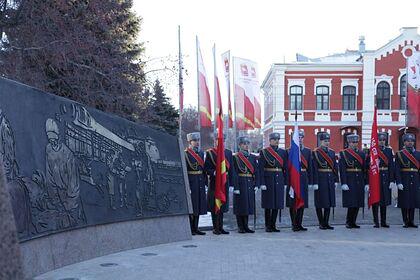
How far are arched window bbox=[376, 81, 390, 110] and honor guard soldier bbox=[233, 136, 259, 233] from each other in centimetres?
3276

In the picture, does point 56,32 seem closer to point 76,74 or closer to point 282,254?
point 76,74

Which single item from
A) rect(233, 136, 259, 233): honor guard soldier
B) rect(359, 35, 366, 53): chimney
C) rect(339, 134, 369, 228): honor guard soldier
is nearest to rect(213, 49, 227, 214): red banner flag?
rect(233, 136, 259, 233): honor guard soldier

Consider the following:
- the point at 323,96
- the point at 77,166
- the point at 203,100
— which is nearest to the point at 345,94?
the point at 323,96

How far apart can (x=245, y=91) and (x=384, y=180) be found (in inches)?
336

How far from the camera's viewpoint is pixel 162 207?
29.5 ft

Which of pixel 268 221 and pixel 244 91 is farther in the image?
pixel 244 91

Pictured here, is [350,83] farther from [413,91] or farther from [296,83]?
[413,91]

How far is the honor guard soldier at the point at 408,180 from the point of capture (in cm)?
1142

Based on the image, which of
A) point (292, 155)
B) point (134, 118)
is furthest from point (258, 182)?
point (134, 118)

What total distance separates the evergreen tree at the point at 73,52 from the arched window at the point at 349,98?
2696 cm

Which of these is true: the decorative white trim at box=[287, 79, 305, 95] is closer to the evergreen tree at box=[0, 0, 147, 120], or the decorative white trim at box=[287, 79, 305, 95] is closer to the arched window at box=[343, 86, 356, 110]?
the arched window at box=[343, 86, 356, 110]

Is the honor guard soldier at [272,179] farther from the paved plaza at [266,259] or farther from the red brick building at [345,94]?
the red brick building at [345,94]

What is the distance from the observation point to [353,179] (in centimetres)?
1150

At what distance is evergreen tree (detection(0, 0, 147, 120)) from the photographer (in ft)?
41.8
